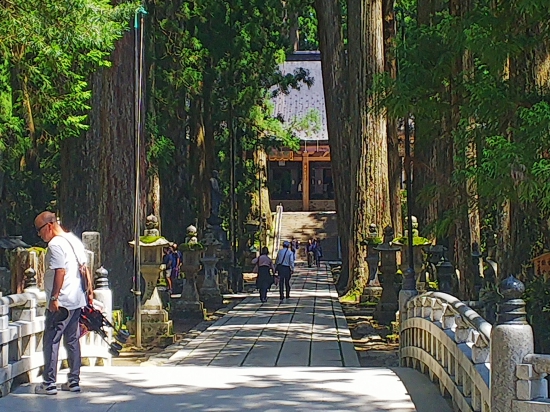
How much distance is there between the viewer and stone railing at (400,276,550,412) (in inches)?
216

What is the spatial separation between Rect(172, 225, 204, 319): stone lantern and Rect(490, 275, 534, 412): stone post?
15.8 m

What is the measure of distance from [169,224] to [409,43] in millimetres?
18404

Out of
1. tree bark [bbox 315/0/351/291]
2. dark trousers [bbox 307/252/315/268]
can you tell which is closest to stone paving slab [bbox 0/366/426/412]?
tree bark [bbox 315/0/351/291]

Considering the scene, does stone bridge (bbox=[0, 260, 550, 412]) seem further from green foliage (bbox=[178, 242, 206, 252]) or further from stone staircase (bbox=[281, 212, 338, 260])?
stone staircase (bbox=[281, 212, 338, 260])

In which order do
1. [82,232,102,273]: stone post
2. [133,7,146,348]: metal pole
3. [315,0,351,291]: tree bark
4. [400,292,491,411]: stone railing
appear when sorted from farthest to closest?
[315,0,351,291]: tree bark → [133,7,146,348]: metal pole → [82,232,102,273]: stone post → [400,292,491,411]: stone railing

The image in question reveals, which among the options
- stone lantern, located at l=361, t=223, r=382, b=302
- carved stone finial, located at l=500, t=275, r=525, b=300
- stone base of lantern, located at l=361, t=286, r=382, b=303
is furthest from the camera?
stone base of lantern, located at l=361, t=286, r=382, b=303

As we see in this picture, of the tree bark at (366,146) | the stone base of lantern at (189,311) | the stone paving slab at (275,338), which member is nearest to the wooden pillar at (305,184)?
the stone paving slab at (275,338)

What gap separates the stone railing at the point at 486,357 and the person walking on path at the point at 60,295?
10.3 feet

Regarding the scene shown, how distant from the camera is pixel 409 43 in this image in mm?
13039

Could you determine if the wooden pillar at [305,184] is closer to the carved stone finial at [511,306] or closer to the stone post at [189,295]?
the stone post at [189,295]

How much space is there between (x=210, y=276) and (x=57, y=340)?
674 inches

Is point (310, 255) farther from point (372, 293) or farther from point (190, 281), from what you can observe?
point (190, 281)

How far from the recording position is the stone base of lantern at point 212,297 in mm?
24678

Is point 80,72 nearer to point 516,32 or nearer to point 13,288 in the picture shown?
point 13,288
